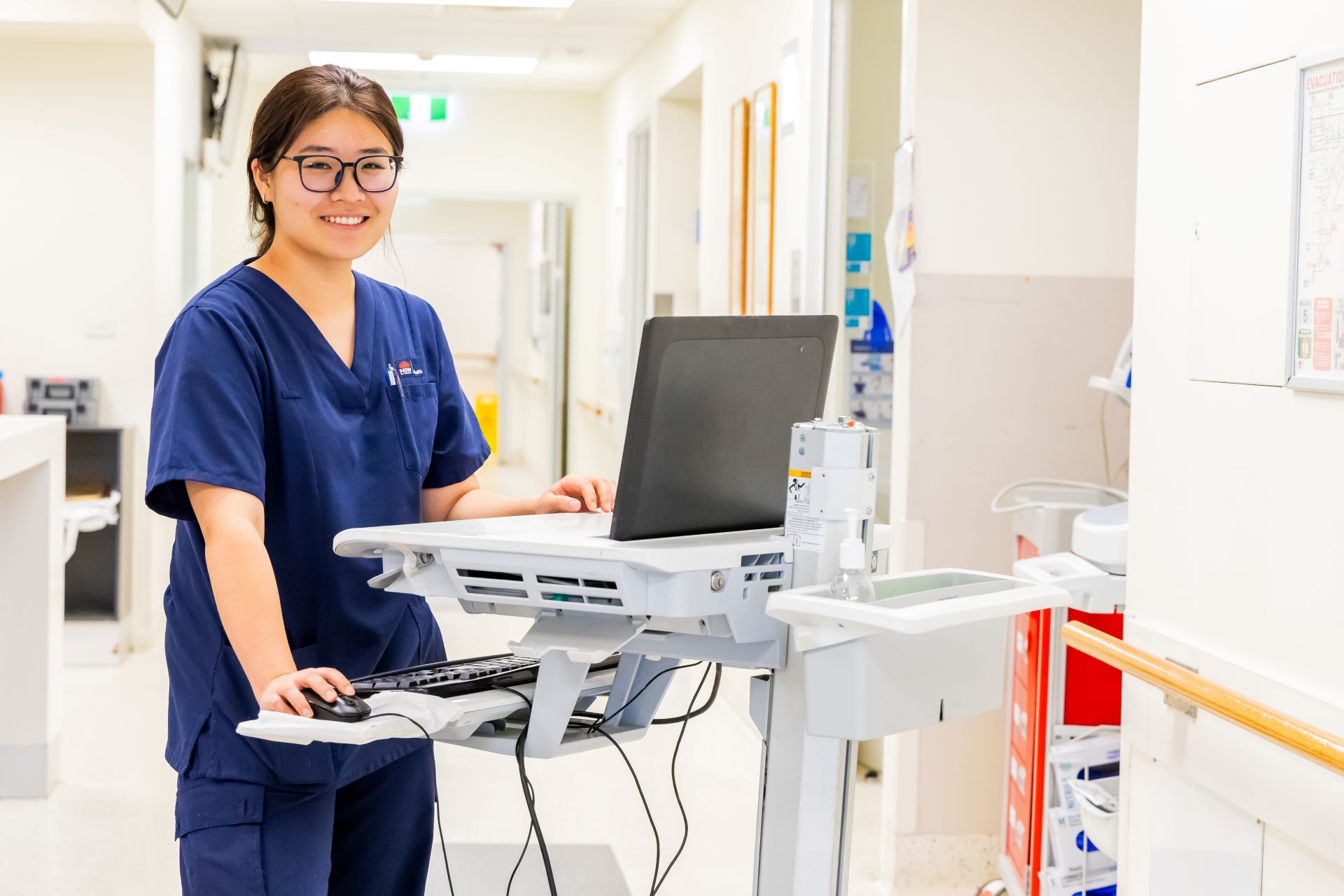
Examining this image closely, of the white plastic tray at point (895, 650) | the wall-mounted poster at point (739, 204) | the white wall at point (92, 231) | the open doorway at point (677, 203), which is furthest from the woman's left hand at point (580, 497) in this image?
the open doorway at point (677, 203)

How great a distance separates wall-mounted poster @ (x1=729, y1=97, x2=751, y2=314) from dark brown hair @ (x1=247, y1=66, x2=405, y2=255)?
10.0 ft

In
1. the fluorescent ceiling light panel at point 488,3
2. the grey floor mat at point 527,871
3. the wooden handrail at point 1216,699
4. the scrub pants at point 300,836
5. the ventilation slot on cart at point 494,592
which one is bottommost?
the grey floor mat at point 527,871

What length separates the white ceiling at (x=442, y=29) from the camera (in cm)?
598

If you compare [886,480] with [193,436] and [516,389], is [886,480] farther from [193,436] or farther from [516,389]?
[516,389]

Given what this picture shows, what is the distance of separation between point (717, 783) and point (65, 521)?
2.63 m

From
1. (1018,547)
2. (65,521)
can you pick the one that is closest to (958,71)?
(1018,547)

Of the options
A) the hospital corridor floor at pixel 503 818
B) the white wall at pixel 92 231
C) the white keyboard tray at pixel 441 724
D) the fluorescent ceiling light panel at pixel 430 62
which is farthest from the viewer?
the fluorescent ceiling light panel at pixel 430 62

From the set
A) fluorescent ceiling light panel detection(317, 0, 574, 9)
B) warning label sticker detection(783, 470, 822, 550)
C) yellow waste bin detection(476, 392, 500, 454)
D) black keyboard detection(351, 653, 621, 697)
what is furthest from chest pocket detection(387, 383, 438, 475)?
yellow waste bin detection(476, 392, 500, 454)

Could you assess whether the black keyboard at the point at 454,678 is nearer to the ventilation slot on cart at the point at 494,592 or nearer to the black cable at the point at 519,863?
the ventilation slot on cart at the point at 494,592

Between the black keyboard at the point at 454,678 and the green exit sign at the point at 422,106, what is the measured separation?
7.09 meters

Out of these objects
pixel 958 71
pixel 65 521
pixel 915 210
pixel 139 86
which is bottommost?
pixel 65 521

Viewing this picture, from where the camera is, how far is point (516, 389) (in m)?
12.6

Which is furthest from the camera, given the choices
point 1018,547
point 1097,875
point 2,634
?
Answer: point 2,634

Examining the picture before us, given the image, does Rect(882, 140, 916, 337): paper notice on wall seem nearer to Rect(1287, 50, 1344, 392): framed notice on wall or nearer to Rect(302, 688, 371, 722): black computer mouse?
Rect(1287, 50, 1344, 392): framed notice on wall
